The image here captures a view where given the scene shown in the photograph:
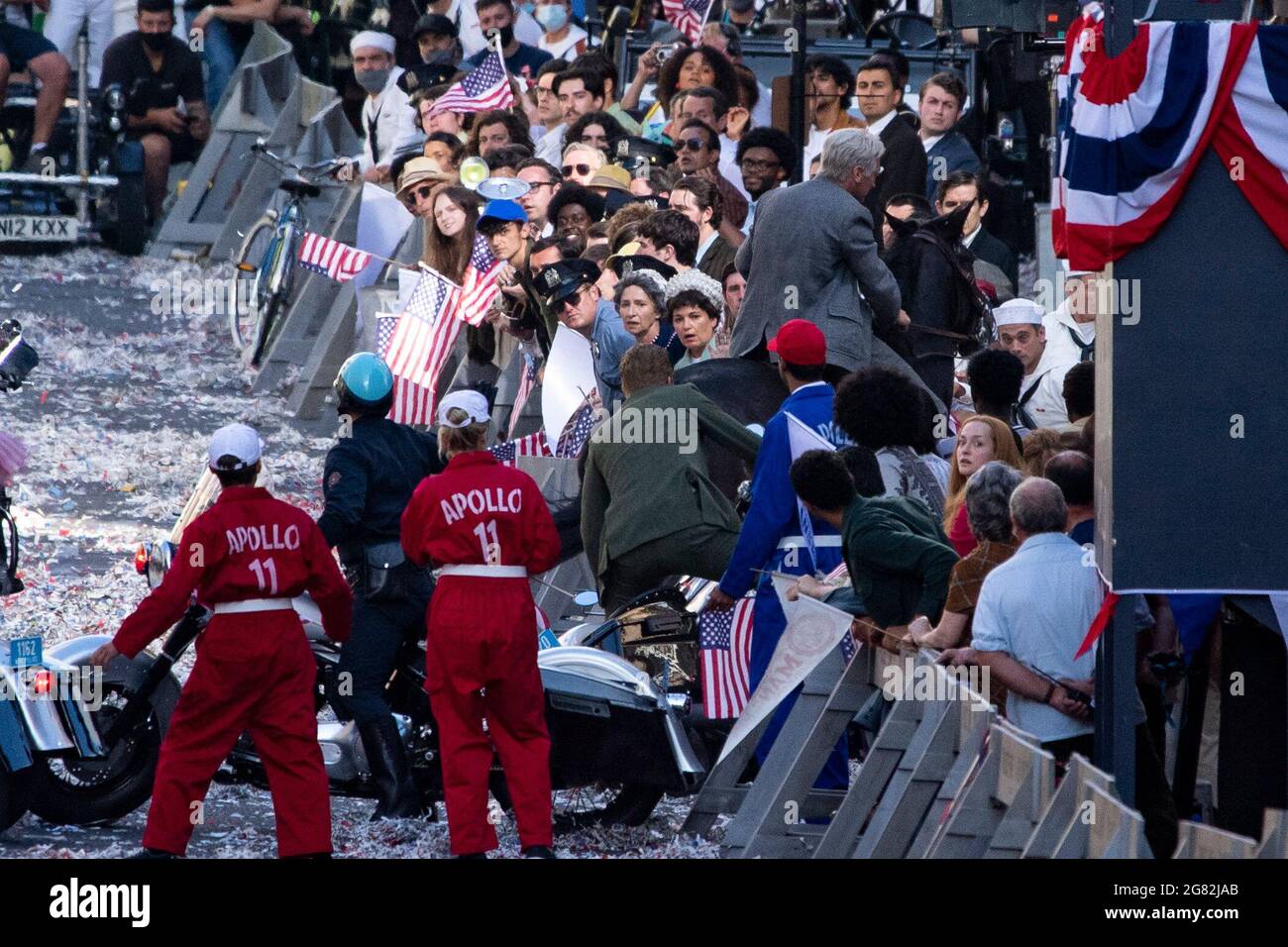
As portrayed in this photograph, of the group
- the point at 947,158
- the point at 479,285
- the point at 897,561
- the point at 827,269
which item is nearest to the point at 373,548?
the point at 897,561

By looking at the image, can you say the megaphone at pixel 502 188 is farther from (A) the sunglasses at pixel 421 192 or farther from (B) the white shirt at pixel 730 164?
(A) the sunglasses at pixel 421 192

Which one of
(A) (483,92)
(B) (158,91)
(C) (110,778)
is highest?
(A) (483,92)

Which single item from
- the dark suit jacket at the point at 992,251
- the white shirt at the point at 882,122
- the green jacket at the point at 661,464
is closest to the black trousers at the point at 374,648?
the green jacket at the point at 661,464

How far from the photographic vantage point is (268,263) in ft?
60.7

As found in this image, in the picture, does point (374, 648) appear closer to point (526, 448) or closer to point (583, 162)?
point (526, 448)

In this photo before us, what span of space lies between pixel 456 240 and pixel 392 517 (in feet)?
17.6

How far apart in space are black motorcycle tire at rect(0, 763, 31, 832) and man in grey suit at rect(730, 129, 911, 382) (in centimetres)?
376

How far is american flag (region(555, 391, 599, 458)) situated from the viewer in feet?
41.1

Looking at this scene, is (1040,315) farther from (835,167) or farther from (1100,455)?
(1100,455)

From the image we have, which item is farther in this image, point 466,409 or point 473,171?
point 473,171

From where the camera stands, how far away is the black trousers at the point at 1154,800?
7.76 m

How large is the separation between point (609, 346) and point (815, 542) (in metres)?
2.70

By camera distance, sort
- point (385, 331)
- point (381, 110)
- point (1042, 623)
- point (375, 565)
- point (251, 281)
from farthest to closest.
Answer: point (381, 110) < point (251, 281) < point (385, 331) < point (375, 565) < point (1042, 623)
